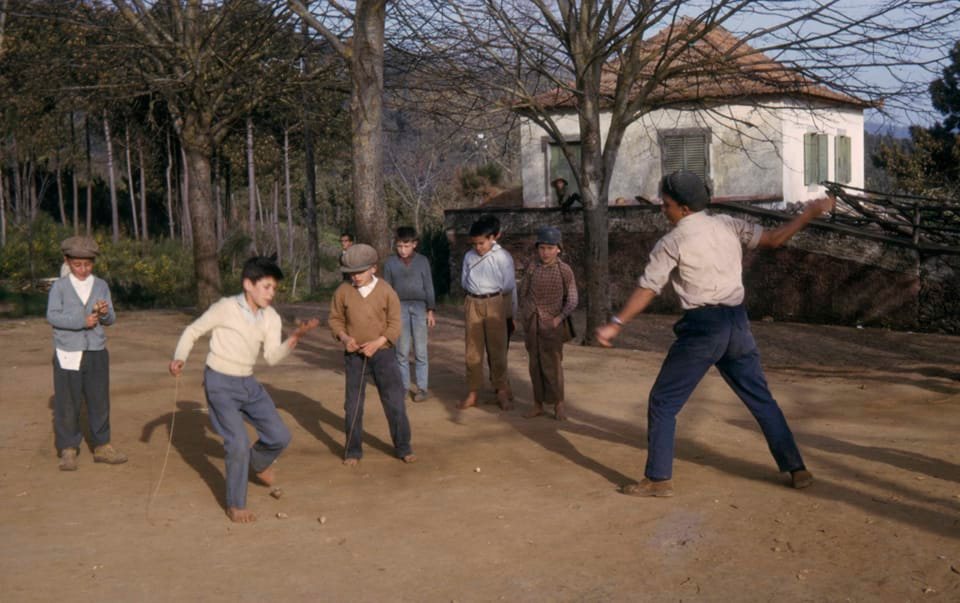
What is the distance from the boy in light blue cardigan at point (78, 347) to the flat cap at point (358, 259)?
171 centimetres

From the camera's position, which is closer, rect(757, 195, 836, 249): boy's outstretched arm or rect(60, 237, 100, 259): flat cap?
rect(757, 195, 836, 249): boy's outstretched arm

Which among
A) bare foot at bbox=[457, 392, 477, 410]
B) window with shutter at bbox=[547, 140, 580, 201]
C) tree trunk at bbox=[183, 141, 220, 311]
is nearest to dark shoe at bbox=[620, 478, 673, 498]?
bare foot at bbox=[457, 392, 477, 410]

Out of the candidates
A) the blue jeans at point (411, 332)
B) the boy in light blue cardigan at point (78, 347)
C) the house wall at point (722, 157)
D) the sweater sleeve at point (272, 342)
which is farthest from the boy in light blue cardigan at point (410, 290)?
the house wall at point (722, 157)

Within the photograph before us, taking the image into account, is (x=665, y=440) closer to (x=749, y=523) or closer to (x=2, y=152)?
(x=749, y=523)

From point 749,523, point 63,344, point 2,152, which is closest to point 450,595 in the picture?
point 749,523

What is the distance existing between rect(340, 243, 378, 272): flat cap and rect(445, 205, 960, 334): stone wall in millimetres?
12535

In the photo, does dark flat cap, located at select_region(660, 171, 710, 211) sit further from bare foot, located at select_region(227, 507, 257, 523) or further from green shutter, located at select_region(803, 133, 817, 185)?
green shutter, located at select_region(803, 133, 817, 185)

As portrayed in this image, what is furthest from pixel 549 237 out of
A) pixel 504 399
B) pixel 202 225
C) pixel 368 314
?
pixel 202 225

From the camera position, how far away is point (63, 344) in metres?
8.07

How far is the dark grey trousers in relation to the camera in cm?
816

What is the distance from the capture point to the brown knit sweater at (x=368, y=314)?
8180 millimetres

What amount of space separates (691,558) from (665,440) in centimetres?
118

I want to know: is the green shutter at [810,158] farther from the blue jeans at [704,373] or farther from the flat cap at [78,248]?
the flat cap at [78,248]

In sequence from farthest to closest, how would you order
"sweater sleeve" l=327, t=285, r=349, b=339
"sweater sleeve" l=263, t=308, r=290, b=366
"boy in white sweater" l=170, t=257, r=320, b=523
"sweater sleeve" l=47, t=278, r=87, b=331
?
"sweater sleeve" l=327, t=285, r=349, b=339 < "sweater sleeve" l=47, t=278, r=87, b=331 < "sweater sleeve" l=263, t=308, r=290, b=366 < "boy in white sweater" l=170, t=257, r=320, b=523
